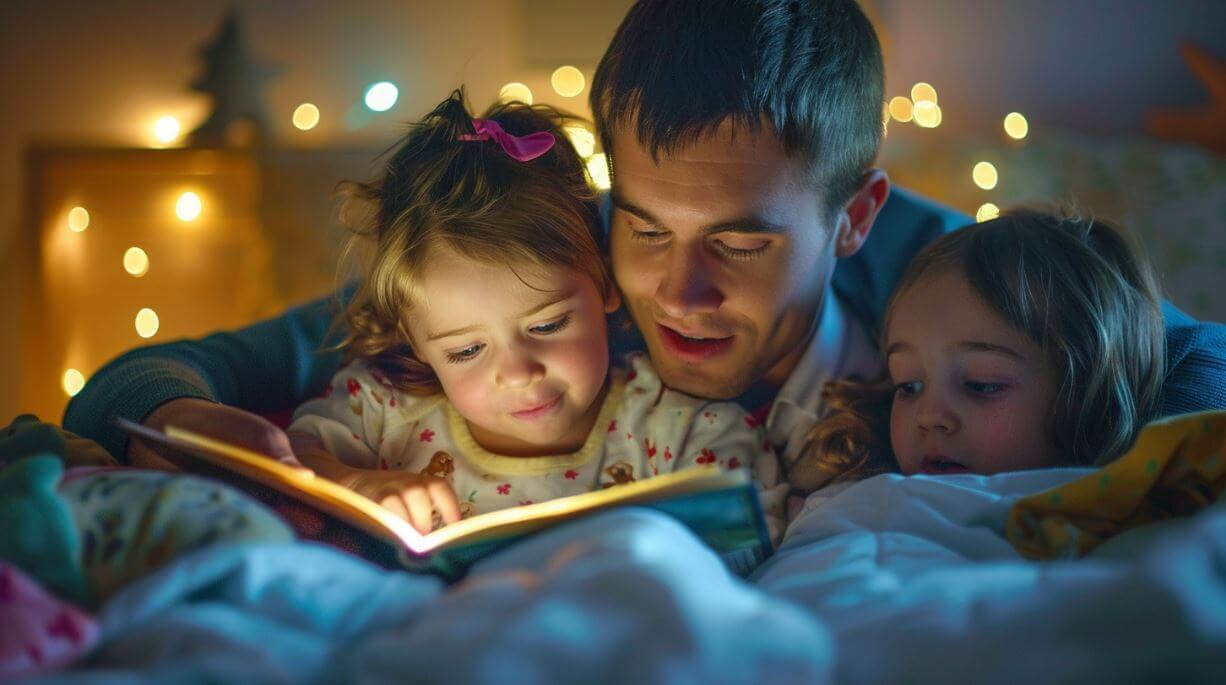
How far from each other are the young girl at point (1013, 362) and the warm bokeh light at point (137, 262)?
184 centimetres

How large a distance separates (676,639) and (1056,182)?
1920 mm

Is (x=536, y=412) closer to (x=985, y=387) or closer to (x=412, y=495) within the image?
(x=412, y=495)

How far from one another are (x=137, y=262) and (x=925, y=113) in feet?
6.28

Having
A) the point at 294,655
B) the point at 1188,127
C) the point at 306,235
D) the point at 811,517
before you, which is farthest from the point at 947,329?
the point at 1188,127

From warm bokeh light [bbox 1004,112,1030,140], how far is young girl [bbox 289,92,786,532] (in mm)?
1684

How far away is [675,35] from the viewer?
3.52 ft

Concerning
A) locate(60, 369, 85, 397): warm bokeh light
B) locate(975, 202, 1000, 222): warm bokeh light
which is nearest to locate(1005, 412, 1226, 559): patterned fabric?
locate(975, 202, 1000, 222): warm bokeh light

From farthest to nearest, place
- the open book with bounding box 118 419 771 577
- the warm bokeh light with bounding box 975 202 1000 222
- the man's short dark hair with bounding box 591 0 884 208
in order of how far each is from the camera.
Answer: the warm bokeh light with bounding box 975 202 1000 222
the man's short dark hair with bounding box 591 0 884 208
the open book with bounding box 118 419 771 577

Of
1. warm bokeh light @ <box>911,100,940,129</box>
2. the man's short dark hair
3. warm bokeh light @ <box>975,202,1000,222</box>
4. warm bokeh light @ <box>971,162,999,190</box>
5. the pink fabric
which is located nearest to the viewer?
the pink fabric

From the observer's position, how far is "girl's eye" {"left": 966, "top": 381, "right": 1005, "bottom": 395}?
3.44 ft

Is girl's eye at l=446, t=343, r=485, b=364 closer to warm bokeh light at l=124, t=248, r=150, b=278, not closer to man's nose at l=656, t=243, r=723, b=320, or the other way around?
man's nose at l=656, t=243, r=723, b=320

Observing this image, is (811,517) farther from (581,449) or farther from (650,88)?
(650,88)

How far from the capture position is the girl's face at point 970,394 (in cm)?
104

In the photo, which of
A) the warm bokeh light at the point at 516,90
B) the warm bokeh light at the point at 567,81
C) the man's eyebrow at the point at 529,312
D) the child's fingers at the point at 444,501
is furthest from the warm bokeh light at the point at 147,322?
the child's fingers at the point at 444,501
